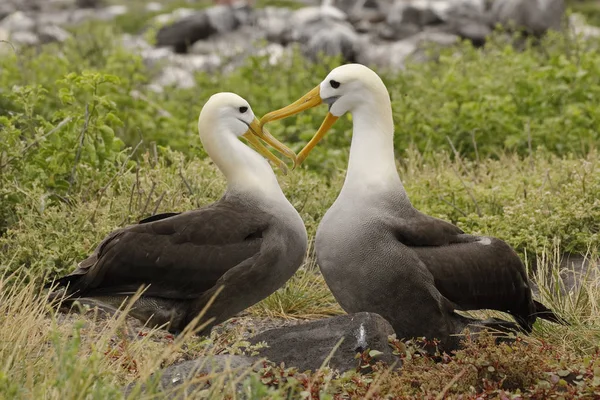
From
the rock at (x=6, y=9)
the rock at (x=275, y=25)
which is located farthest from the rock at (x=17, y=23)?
the rock at (x=275, y=25)

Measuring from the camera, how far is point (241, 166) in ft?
17.3

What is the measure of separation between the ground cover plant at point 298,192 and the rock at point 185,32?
1254 centimetres

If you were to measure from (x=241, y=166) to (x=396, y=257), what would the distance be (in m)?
0.95

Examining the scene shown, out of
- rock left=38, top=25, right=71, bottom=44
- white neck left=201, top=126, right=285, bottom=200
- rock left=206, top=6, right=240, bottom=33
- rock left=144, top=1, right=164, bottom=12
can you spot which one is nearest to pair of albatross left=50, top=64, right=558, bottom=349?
white neck left=201, top=126, right=285, bottom=200

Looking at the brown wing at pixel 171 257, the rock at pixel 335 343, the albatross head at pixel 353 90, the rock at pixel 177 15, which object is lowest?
the rock at pixel 177 15

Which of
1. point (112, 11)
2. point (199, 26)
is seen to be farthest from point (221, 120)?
point (112, 11)

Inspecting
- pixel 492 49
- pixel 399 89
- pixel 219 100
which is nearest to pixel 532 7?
pixel 492 49

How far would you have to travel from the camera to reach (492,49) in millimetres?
12398

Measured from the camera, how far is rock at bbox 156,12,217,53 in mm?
25078

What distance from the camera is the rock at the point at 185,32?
25.1m

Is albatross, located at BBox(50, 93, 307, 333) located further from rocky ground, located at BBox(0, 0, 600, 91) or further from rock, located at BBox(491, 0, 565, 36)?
rock, located at BBox(491, 0, 565, 36)

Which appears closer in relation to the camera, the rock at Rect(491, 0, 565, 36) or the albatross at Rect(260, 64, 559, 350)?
the albatross at Rect(260, 64, 559, 350)

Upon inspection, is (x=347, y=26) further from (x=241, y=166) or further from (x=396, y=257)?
(x=396, y=257)

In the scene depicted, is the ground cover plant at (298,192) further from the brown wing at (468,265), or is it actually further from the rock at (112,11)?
the rock at (112,11)
